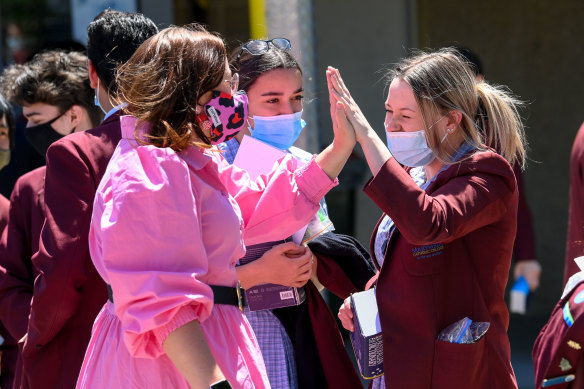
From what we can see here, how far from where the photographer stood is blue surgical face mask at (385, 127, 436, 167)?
2.78 m

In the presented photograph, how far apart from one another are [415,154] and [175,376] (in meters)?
1.10

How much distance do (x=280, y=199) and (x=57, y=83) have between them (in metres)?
1.37

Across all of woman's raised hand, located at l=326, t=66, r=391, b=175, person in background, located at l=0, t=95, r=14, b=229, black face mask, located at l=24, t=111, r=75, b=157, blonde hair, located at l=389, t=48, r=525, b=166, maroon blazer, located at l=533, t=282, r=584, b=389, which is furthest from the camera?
person in background, located at l=0, t=95, r=14, b=229

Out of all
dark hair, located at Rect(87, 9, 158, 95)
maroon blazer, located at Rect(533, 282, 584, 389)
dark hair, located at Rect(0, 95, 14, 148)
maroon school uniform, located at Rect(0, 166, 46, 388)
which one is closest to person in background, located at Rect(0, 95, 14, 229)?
dark hair, located at Rect(0, 95, 14, 148)

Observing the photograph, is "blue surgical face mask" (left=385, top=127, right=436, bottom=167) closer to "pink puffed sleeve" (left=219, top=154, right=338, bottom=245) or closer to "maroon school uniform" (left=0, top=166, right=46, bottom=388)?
"pink puffed sleeve" (left=219, top=154, right=338, bottom=245)

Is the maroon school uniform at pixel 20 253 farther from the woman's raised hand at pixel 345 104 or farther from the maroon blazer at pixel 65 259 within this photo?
the woman's raised hand at pixel 345 104

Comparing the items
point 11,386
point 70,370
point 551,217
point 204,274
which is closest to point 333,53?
point 551,217

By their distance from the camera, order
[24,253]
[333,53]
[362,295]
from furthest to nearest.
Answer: [333,53]
[24,253]
[362,295]

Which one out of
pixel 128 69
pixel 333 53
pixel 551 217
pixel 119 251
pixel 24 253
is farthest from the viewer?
pixel 551 217

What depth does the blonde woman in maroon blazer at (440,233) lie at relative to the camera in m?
2.53

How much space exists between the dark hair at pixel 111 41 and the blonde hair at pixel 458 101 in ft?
2.87

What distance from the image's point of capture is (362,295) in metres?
2.77

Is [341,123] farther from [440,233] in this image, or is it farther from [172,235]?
[172,235]

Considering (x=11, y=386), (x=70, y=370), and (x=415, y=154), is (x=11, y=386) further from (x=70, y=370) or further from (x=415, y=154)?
(x=415, y=154)
